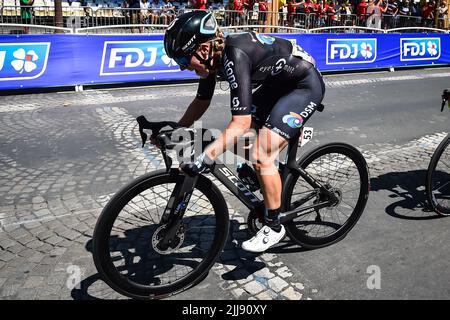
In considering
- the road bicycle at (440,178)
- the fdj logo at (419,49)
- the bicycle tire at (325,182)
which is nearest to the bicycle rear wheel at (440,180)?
the road bicycle at (440,178)

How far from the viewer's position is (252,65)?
3.13 meters

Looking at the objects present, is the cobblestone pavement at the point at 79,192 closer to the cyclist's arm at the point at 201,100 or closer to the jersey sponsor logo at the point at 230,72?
the cyclist's arm at the point at 201,100

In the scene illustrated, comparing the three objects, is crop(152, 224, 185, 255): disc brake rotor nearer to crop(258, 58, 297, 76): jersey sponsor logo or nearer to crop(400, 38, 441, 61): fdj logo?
crop(258, 58, 297, 76): jersey sponsor logo

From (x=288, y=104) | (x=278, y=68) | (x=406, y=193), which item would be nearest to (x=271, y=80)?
(x=278, y=68)

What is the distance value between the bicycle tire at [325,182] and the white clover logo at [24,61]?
26.3 feet

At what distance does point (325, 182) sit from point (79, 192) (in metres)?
2.83

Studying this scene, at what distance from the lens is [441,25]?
71.1 feet

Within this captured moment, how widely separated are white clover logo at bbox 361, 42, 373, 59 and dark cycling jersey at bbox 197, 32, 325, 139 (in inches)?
493

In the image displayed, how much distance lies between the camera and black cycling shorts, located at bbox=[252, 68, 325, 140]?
3330 mm

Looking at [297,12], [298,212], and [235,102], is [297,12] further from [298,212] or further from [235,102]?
[235,102]

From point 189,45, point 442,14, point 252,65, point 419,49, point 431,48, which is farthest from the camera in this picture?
point 442,14

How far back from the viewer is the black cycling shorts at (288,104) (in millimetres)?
3330

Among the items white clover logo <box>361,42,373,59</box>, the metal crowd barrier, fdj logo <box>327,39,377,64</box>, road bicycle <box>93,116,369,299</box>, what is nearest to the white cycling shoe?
road bicycle <box>93,116,369,299</box>

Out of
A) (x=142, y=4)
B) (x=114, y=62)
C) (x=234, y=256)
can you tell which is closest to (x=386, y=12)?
(x=142, y=4)
